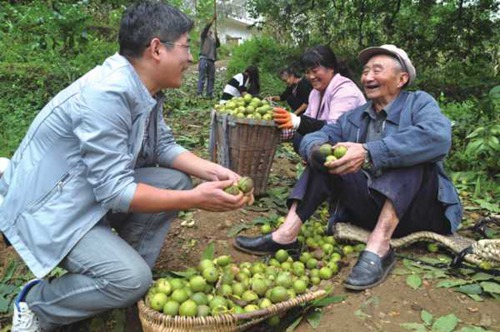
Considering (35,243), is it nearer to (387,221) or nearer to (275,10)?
(387,221)

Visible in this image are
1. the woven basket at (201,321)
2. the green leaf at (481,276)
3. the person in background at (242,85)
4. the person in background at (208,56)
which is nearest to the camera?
the woven basket at (201,321)

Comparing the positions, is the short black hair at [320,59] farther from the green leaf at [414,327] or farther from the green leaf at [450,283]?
the green leaf at [414,327]

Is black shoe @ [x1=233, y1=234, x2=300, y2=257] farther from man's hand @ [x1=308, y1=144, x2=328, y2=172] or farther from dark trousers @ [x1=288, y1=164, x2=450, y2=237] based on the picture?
man's hand @ [x1=308, y1=144, x2=328, y2=172]

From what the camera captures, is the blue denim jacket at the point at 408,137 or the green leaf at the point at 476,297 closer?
the green leaf at the point at 476,297

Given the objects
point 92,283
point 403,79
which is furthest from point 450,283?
point 92,283

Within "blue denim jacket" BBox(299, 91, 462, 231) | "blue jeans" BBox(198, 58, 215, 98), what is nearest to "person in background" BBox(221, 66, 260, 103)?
"blue jeans" BBox(198, 58, 215, 98)

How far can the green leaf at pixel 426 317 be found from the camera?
2.35m

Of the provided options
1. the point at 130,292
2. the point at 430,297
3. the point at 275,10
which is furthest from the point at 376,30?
the point at 130,292

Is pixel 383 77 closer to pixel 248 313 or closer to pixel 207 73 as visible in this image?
pixel 248 313

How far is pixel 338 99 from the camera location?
153 inches

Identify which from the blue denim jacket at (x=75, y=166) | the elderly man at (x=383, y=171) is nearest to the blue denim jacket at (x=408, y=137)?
the elderly man at (x=383, y=171)

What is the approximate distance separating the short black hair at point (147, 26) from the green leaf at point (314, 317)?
1.60 m

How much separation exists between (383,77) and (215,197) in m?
1.45

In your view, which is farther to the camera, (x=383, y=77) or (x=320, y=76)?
(x=320, y=76)
